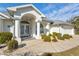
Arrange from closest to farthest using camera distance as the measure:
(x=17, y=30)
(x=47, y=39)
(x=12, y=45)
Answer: (x=12, y=45)
(x=17, y=30)
(x=47, y=39)

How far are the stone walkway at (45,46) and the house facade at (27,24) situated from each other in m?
0.20

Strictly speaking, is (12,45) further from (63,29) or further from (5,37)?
(63,29)

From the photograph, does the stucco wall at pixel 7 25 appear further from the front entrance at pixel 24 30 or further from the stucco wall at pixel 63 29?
the stucco wall at pixel 63 29

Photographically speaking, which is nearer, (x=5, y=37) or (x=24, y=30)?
(x=5, y=37)

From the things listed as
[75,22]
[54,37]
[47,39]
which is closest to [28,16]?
[47,39]

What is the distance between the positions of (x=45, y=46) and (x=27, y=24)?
78 centimetres

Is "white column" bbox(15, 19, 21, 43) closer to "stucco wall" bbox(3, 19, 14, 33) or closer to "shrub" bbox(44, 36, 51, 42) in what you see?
"stucco wall" bbox(3, 19, 14, 33)

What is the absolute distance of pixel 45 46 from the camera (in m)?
6.00

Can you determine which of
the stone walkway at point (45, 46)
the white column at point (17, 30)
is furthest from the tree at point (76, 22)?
the white column at point (17, 30)

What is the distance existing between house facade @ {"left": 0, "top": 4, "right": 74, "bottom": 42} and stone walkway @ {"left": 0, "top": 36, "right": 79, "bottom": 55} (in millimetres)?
197

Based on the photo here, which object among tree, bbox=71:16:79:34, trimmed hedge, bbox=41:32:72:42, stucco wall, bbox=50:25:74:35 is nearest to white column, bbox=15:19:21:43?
trimmed hedge, bbox=41:32:72:42

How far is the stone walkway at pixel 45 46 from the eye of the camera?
5.93m

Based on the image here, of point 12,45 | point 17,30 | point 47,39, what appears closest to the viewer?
point 12,45

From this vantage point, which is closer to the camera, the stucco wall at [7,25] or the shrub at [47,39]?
the stucco wall at [7,25]
